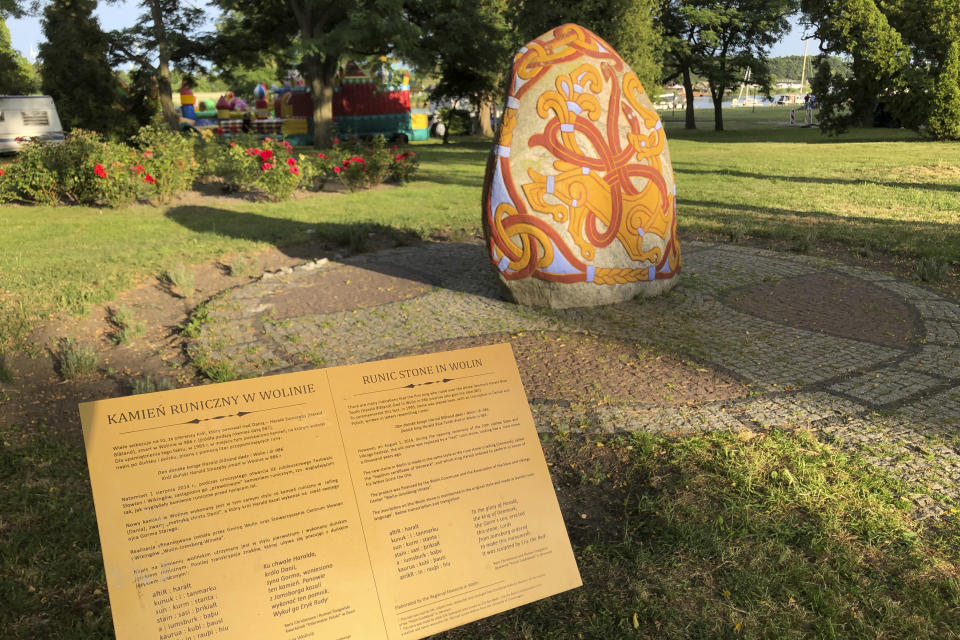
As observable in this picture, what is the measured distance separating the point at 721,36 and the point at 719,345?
33058mm

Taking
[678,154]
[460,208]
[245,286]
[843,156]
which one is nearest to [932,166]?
[843,156]

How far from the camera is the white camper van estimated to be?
22.2 metres

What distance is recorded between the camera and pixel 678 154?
21.4 metres

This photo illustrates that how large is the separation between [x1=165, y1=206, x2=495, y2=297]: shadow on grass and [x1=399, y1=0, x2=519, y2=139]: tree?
12.1 meters

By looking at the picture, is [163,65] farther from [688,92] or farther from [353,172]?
[688,92]

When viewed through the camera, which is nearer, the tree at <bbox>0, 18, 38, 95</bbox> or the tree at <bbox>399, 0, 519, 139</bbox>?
the tree at <bbox>0, 18, 38, 95</bbox>

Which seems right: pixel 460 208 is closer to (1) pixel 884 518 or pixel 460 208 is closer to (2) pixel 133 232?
(2) pixel 133 232

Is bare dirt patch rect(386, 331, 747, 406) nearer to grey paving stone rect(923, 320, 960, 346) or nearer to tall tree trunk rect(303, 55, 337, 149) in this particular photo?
grey paving stone rect(923, 320, 960, 346)

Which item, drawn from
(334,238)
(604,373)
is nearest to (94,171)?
(334,238)

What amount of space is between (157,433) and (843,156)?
2081 centimetres

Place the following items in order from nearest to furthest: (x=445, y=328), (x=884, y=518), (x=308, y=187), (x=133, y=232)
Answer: (x=884, y=518)
(x=445, y=328)
(x=133, y=232)
(x=308, y=187)

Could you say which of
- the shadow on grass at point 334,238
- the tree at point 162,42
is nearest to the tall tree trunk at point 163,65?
the tree at point 162,42

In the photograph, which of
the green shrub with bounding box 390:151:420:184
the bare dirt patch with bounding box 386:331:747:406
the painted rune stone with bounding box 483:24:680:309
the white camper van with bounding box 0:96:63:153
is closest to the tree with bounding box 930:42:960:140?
the green shrub with bounding box 390:151:420:184

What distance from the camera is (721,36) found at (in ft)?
111
